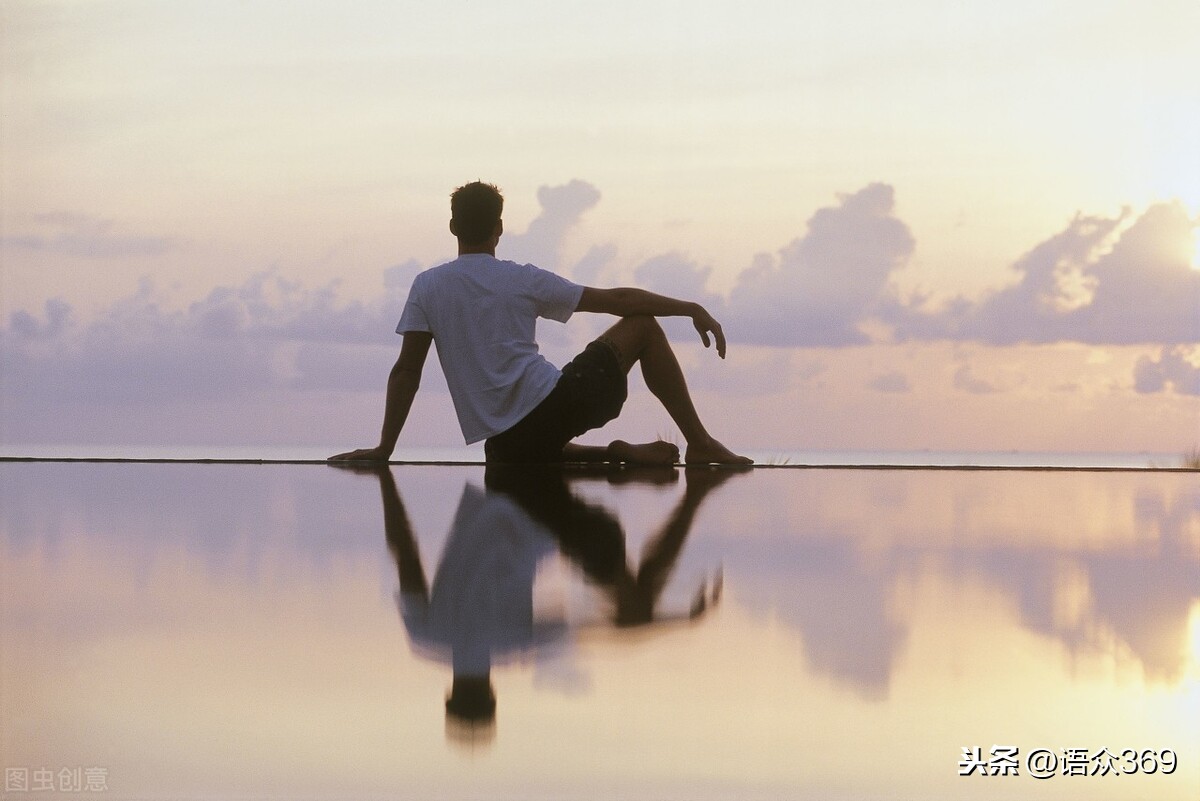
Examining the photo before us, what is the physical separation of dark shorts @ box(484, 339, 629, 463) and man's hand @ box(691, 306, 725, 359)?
35 centimetres

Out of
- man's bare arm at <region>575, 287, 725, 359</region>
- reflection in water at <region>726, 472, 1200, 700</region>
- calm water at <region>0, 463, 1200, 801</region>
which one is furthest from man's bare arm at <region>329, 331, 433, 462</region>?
calm water at <region>0, 463, 1200, 801</region>

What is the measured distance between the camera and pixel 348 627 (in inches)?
63.7

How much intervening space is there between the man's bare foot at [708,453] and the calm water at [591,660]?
217cm

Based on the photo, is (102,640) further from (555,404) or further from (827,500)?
(555,404)

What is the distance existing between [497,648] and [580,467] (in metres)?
3.61

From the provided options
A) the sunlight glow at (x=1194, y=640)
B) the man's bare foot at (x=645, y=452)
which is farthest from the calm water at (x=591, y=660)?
the man's bare foot at (x=645, y=452)

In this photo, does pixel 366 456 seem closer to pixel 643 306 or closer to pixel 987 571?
pixel 643 306

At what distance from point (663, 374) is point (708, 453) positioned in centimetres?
46

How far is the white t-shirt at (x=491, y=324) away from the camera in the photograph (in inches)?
175

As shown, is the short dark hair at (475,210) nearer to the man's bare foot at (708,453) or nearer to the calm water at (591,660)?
the man's bare foot at (708,453)

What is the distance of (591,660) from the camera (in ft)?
4.72

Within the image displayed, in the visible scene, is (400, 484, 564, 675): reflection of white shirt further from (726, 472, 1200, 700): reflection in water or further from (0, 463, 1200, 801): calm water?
(726, 472, 1200, 700): reflection in water

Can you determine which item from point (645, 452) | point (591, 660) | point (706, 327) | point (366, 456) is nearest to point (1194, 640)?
point (591, 660)

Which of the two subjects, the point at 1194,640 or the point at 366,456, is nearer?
the point at 1194,640
